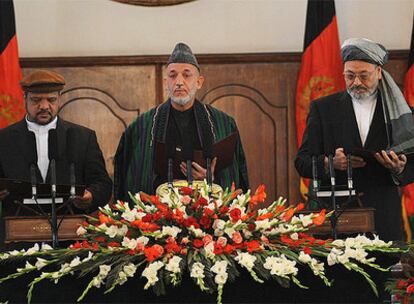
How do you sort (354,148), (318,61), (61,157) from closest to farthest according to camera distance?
(354,148) < (61,157) < (318,61)

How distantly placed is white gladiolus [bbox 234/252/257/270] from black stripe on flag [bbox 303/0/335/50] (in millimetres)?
4535

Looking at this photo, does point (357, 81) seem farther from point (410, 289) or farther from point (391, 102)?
point (410, 289)

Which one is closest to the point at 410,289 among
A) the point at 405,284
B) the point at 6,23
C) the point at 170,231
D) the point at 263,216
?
the point at 405,284

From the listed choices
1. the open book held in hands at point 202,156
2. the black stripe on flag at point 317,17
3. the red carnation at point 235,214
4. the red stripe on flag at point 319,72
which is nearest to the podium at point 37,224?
the open book held in hands at point 202,156

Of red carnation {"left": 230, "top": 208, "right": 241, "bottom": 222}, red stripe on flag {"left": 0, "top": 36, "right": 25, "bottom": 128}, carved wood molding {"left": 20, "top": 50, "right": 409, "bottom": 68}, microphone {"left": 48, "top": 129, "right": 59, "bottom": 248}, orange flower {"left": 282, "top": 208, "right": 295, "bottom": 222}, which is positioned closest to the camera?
→ red carnation {"left": 230, "top": 208, "right": 241, "bottom": 222}

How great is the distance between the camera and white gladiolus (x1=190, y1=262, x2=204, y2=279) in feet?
10.8

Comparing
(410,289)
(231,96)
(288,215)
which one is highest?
(231,96)

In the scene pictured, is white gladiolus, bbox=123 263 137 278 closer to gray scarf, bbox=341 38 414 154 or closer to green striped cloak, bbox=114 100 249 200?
green striped cloak, bbox=114 100 249 200

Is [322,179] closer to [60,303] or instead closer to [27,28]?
[60,303]

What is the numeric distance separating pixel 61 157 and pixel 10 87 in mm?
2275

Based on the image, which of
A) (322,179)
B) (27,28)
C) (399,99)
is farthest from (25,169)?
(27,28)

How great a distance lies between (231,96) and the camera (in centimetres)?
798

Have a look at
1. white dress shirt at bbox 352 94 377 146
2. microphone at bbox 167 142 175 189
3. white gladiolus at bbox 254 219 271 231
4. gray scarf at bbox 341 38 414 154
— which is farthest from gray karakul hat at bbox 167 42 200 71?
white gladiolus at bbox 254 219 271 231

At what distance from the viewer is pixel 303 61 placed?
775 centimetres
